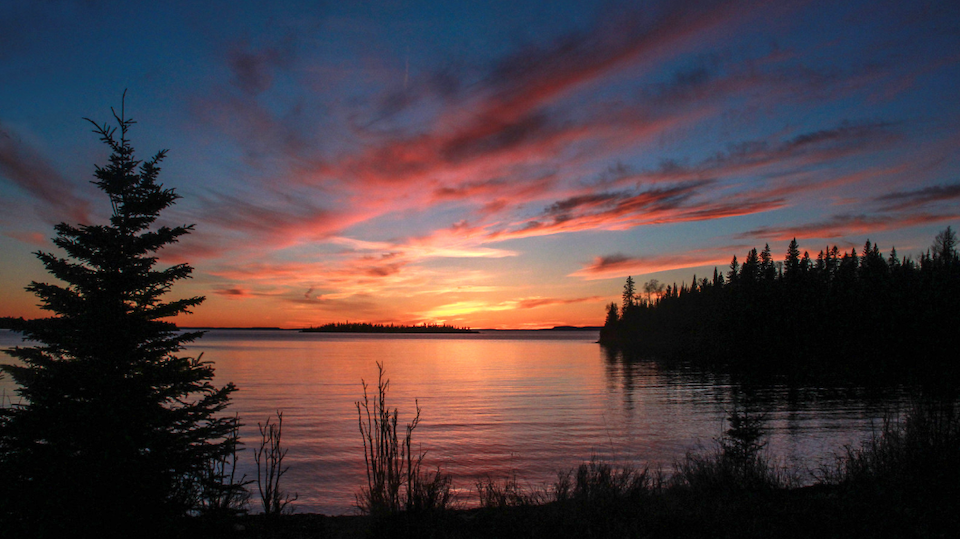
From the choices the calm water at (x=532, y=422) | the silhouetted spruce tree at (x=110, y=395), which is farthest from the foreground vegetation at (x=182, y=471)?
the calm water at (x=532, y=422)

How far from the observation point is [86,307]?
8336 millimetres

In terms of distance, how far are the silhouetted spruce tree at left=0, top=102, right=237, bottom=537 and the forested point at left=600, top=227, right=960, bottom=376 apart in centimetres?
6276

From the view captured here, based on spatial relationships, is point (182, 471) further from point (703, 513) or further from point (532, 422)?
point (532, 422)

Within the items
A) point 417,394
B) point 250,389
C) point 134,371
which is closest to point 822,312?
point 417,394

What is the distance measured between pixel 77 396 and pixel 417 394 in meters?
31.9

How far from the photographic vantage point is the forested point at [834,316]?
68500 millimetres

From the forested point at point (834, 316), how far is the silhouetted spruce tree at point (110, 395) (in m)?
62.8

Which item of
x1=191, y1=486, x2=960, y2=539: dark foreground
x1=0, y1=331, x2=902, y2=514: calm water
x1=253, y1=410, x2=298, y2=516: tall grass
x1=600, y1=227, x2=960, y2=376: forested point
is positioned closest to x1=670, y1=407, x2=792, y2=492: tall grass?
x1=191, y1=486, x2=960, y2=539: dark foreground

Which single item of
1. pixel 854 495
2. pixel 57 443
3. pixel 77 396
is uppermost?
pixel 77 396

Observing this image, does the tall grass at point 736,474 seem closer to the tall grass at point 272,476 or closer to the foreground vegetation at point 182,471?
the foreground vegetation at point 182,471

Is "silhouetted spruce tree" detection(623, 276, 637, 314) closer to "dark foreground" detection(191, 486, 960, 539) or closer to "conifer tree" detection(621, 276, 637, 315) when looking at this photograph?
"conifer tree" detection(621, 276, 637, 315)

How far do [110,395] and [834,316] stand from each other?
98.1m

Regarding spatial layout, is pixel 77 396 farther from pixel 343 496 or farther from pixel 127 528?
pixel 343 496

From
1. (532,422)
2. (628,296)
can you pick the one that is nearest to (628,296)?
(628,296)
